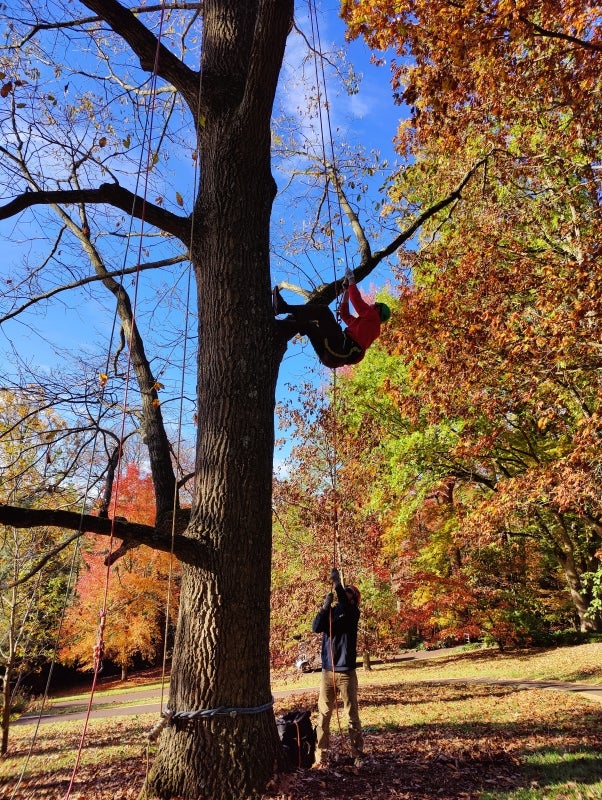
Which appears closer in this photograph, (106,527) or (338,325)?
(106,527)

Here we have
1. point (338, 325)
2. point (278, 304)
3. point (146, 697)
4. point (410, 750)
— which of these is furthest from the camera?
point (146, 697)

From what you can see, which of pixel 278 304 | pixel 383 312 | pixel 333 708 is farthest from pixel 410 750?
pixel 278 304

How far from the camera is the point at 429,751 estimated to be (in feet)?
16.2

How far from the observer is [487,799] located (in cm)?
349

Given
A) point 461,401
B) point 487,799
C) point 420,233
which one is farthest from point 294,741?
point 420,233

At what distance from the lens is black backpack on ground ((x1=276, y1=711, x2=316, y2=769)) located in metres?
3.73

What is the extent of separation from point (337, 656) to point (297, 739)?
167cm

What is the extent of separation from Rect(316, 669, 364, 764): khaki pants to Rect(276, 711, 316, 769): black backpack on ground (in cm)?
78

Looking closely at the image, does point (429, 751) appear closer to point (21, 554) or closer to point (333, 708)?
point (333, 708)

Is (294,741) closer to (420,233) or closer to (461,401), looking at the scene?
(461,401)

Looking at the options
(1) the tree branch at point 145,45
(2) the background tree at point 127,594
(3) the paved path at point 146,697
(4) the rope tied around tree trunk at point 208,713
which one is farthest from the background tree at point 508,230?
(2) the background tree at point 127,594

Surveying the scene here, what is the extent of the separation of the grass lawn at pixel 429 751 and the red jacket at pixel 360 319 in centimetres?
352

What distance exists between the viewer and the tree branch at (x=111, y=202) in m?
3.71

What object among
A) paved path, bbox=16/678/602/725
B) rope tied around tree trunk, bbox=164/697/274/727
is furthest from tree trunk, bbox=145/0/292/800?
paved path, bbox=16/678/602/725
